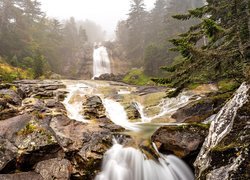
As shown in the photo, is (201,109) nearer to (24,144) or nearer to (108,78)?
(24,144)

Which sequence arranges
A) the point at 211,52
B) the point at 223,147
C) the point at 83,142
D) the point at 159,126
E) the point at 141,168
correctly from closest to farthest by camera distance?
the point at 223,147
the point at 211,52
the point at 141,168
the point at 83,142
the point at 159,126

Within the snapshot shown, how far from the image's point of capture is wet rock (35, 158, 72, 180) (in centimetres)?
807

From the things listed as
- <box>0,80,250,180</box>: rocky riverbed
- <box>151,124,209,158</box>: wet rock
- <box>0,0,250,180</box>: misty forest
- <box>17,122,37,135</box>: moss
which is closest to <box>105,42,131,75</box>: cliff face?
<box>0,0,250,180</box>: misty forest

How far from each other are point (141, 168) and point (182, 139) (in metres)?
2.04

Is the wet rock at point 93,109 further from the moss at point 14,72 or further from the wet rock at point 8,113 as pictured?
the moss at point 14,72

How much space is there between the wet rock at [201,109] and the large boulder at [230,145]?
6.21 m

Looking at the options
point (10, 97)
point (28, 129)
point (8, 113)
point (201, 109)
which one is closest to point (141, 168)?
point (28, 129)

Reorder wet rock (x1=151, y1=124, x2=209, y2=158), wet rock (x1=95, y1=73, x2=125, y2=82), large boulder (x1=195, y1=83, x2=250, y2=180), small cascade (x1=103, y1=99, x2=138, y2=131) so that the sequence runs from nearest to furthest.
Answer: large boulder (x1=195, y1=83, x2=250, y2=180) → wet rock (x1=151, y1=124, x2=209, y2=158) → small cascade (x1=103, y1=99, x2=138, y2=131) → wet rock (x1=95, y1=73, x2=125, y2=82)

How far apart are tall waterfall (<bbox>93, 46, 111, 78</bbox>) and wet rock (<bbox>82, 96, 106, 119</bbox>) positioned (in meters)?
25.6

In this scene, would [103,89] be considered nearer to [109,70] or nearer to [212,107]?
[212,107]

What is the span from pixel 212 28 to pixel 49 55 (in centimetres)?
3757

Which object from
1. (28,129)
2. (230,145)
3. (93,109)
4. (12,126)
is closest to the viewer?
(230,145)

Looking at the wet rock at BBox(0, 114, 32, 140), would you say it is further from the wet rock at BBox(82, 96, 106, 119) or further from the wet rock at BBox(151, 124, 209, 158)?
the wet rock at BBox(151, 124, 209, 158)

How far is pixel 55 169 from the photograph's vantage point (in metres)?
8.34
